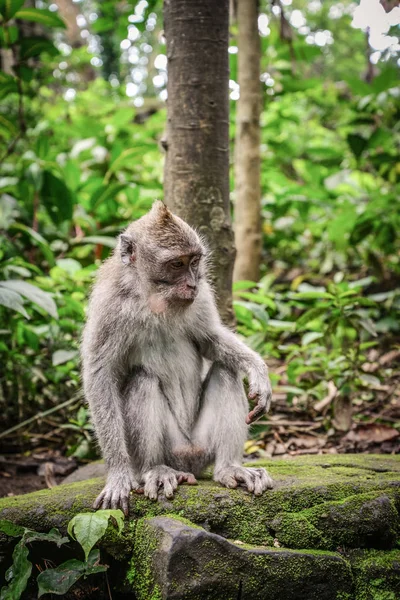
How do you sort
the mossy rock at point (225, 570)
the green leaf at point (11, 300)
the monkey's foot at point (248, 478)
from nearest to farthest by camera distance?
the mossy rock at point (225, 570) < the monkey's foot at point (248, 478) < the green leaf at point (11, 300)

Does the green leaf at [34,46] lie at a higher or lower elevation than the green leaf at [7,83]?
higher

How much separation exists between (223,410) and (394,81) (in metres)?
5.85

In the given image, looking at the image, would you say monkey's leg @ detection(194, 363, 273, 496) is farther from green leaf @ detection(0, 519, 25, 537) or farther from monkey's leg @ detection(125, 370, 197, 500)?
green leaf @ detection(0, 519, 25, 537)

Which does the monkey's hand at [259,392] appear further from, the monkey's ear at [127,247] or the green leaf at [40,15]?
the green leaf at [40,15]

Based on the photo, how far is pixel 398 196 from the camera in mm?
8445

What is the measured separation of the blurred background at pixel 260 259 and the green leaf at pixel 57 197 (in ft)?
0.05

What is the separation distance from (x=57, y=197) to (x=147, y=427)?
4502mm

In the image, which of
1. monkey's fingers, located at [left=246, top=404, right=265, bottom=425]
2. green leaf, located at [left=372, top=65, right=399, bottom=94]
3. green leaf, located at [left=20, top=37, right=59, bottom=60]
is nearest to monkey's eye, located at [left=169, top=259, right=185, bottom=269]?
monkey's fingers, located at [left=246, top=404, right=265, bottom=425]

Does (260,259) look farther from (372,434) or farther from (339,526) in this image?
(339,526)

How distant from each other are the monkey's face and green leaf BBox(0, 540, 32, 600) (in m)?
1.81

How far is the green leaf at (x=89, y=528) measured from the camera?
9.89 ft

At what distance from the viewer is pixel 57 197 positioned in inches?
303

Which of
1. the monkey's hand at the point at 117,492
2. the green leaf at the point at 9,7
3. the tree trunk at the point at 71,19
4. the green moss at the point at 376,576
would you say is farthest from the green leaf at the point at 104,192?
the tree trunk at the point at 71,19

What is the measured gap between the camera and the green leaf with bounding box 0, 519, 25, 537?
3.28m
